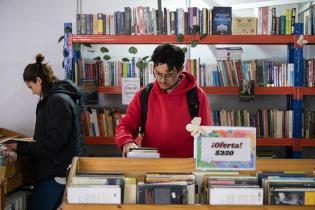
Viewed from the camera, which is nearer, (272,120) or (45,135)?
→ (45,135)

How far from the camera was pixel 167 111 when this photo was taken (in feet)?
7.67

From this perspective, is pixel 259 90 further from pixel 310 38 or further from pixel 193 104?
pixel 193 104

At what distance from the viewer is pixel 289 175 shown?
1558 millimetres

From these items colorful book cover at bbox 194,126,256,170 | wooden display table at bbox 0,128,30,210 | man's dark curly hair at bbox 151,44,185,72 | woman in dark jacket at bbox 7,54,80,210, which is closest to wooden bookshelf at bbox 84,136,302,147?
wooden display table at bbox 0,128,30,210

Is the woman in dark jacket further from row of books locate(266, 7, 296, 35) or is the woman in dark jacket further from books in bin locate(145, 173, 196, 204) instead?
row of books locate(266, 7, 296, 35)

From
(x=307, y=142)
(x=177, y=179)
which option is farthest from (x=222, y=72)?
(x=177, y=179)

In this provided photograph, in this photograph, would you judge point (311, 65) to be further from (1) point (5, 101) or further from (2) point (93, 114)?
(1) point (5, 101)

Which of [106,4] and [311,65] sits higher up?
[106,4]

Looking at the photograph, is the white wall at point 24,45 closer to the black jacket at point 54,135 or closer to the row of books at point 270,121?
the black jacket at point 54,135

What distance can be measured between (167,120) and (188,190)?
2.94ft

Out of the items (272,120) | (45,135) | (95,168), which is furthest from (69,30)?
(95,168)

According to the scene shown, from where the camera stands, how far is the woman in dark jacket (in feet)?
9.00

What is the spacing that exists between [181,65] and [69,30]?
1935 millimetres

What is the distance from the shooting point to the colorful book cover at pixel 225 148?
5.17 feet
